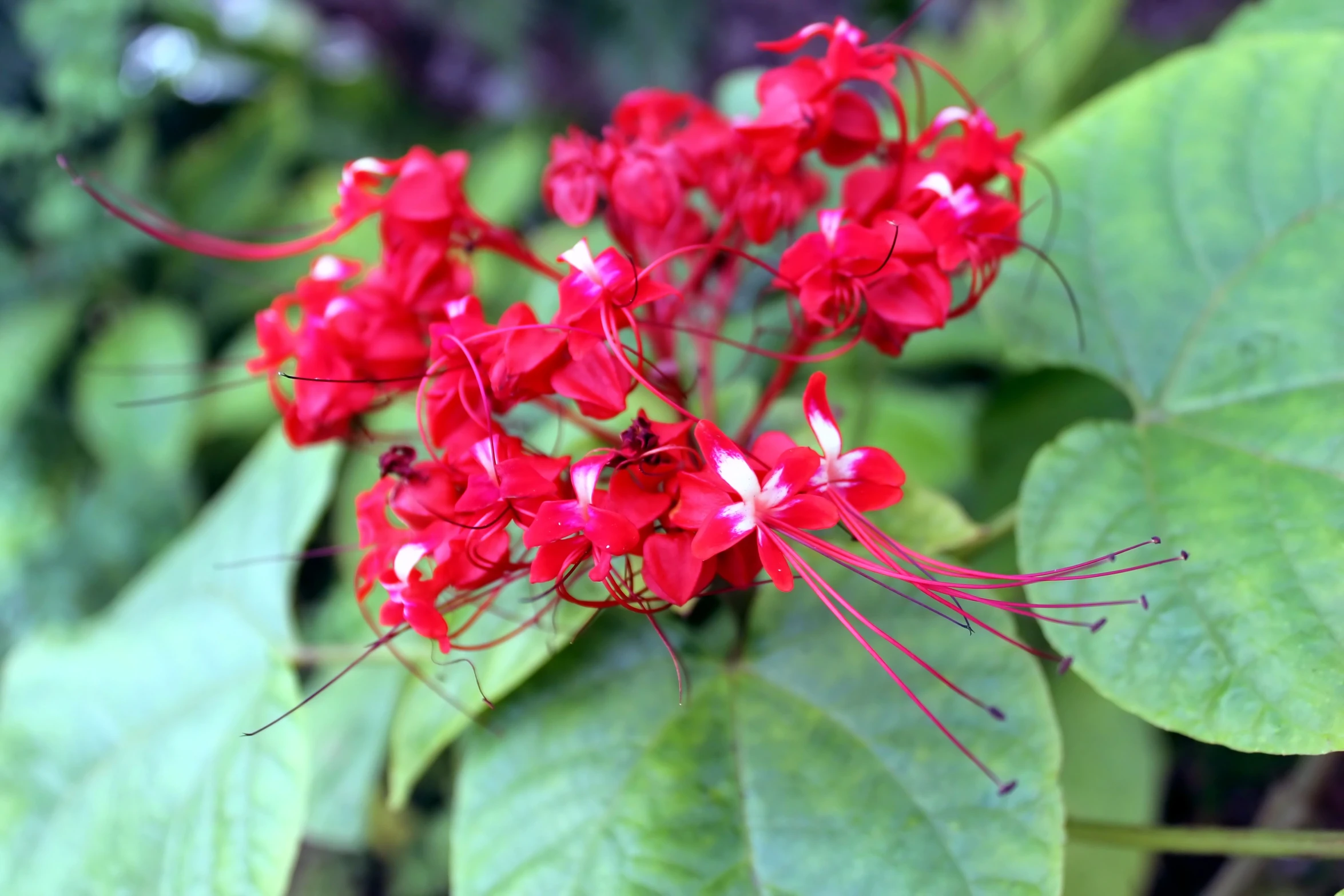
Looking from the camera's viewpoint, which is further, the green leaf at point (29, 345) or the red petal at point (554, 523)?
the green leaf at point (29, 345)

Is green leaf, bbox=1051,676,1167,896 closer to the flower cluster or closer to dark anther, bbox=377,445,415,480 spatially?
the flower cluster

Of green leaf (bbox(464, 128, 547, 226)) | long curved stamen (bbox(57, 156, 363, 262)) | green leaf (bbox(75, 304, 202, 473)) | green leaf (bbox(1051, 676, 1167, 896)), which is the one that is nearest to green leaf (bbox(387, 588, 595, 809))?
long curved stamen (bbox(57, 156, 363, 262))

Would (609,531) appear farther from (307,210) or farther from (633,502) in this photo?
(307,210)

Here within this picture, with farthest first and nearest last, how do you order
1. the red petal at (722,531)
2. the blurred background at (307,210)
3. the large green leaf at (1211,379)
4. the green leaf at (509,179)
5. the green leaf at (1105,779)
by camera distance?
the green leaf at (509,179) → the blurred background at (307,210) → the green leaf at (1105,779) → the large green leaf at (1211,379) → the red petal at (722,531)

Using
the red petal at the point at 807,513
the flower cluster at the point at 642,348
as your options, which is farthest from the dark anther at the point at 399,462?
the red petal at the point at 807,513

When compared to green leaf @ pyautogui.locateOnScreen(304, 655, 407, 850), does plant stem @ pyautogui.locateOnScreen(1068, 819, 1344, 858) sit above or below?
above

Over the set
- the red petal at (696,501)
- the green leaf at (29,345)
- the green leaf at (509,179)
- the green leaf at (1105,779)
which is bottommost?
the green leaf at (29,345)

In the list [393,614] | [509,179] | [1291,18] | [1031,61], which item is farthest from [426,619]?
[509,179]

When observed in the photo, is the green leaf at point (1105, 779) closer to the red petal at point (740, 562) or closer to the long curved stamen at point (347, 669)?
the red petal at point (740, 562)
